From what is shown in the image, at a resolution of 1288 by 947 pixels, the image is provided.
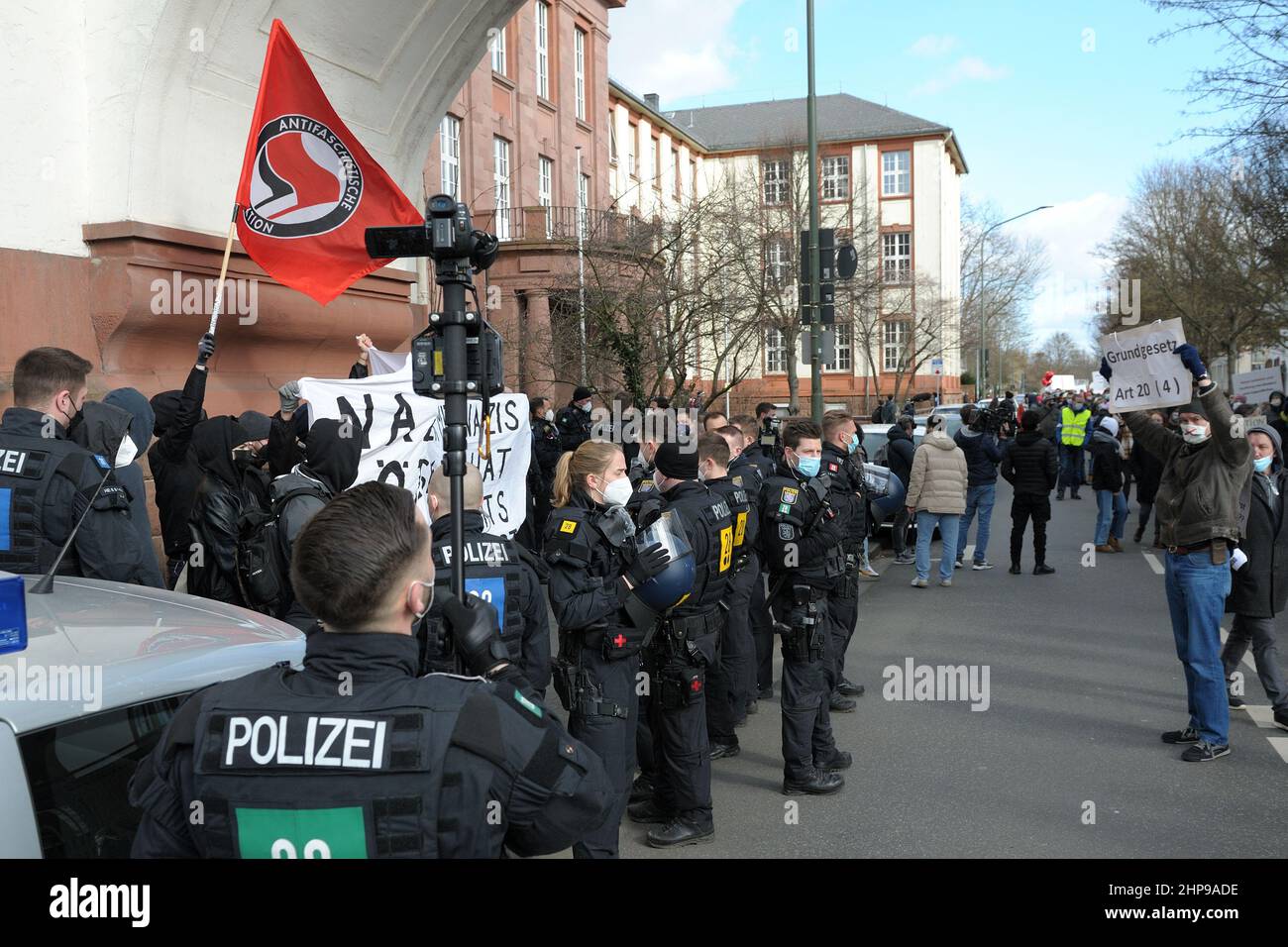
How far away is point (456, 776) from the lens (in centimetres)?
192

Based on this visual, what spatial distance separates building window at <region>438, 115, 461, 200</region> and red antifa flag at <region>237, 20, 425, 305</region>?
1795 centimetres

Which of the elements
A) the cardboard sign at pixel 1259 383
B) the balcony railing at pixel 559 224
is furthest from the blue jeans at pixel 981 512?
the balcony railing at pixel 559 224

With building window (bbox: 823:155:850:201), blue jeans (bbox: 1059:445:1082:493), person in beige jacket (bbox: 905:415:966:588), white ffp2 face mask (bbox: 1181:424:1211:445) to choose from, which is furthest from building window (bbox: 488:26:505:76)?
building window (bbox: 823:155:850:201)

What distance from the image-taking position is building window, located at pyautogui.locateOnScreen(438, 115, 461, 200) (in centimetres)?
2458

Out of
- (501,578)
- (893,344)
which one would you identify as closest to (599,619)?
(501,578)

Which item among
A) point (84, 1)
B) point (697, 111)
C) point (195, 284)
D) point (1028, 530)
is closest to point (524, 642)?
point (195, 284)

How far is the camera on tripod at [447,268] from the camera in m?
3.51

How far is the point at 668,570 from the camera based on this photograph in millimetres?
4445

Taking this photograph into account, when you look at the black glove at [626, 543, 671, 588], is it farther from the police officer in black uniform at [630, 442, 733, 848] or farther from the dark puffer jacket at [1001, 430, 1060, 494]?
the dark puffer jacket at [1001, 430, 1060, 494]

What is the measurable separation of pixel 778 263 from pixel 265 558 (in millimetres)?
22122

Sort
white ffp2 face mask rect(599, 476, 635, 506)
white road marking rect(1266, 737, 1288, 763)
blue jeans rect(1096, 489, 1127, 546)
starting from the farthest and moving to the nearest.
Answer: blue jeans rect(1096, 489, 1127, 546), white road marking rect(1266, 737, 1288, 763), white ffp2 face mask rect(599, 476, 635, 506)

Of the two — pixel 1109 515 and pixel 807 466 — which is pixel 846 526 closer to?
pixel 807 466

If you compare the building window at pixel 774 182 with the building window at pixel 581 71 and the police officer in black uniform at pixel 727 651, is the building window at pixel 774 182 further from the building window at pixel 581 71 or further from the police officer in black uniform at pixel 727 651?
the police officer in black uniform at pixel 727 651
